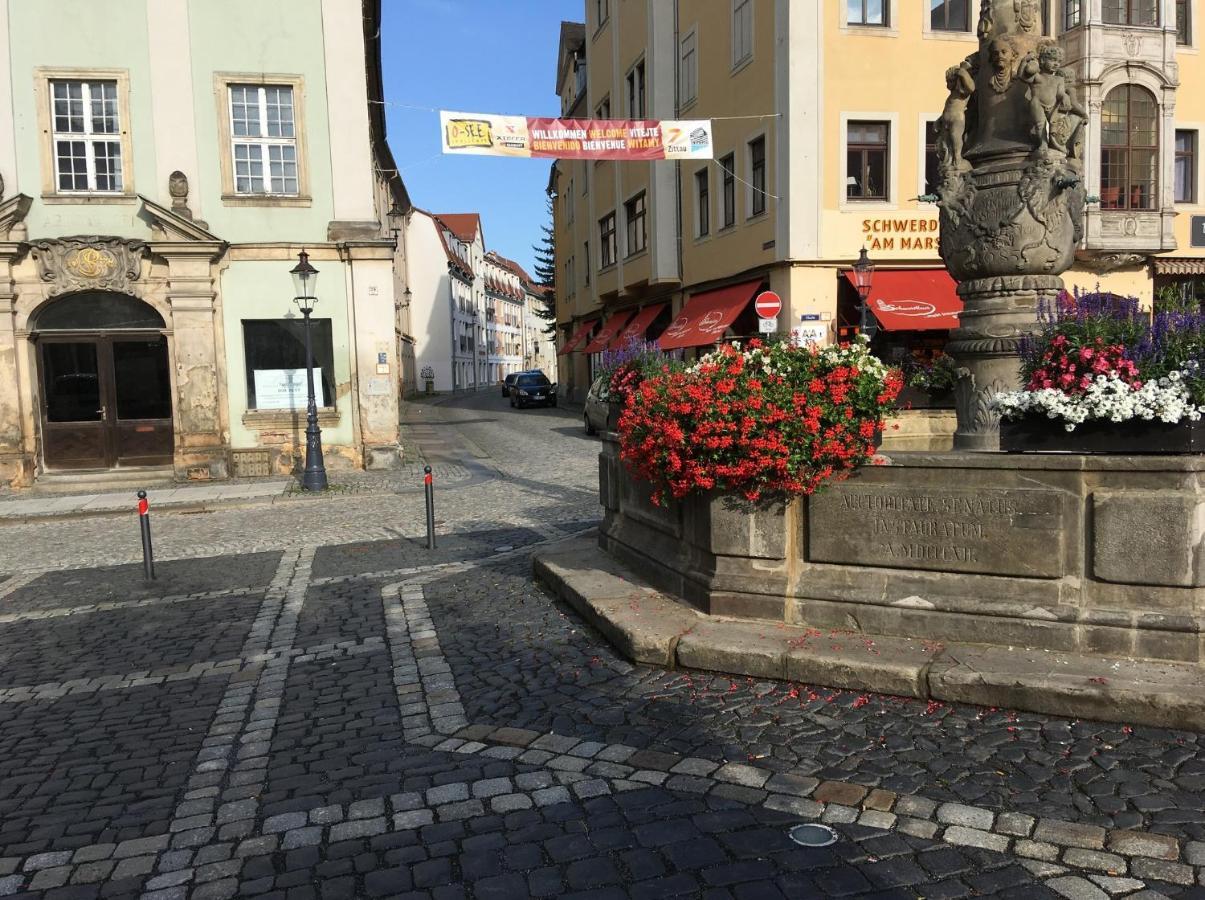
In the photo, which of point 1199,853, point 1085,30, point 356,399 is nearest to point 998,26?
point 1199,853

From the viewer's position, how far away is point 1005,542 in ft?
16.2

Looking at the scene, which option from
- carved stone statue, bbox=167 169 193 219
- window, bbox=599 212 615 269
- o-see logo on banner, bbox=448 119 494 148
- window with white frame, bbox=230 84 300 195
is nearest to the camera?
o-see logo on banner, bbox=448 119 494 148

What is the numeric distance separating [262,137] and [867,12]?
13.0 m

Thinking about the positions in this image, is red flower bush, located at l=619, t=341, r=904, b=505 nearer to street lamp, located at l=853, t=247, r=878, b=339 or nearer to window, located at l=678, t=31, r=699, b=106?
street lamp, located at l=853, t=247, r=878, b=339

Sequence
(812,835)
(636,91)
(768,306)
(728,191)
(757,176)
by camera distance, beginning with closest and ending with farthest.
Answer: (812,835) < (768,306) < (757,176) < (728,191) < (636,91)

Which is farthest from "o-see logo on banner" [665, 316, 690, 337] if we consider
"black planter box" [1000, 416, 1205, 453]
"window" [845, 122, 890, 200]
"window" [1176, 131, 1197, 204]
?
"black planter box" [1000, 416, 1205, 453]

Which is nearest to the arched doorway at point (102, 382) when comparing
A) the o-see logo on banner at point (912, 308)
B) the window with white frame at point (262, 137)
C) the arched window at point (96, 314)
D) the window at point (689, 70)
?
the arched window at point (96, 314)

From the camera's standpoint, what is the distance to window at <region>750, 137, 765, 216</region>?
2117cm

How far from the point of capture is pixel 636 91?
2906 centimetres

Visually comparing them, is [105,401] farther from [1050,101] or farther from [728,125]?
[1050,101]

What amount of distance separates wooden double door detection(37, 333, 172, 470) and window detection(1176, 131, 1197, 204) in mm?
22591

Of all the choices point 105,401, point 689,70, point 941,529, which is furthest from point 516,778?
point 689,70

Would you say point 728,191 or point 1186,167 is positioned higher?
point 728,191

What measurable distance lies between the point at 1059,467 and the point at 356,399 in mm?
15258
